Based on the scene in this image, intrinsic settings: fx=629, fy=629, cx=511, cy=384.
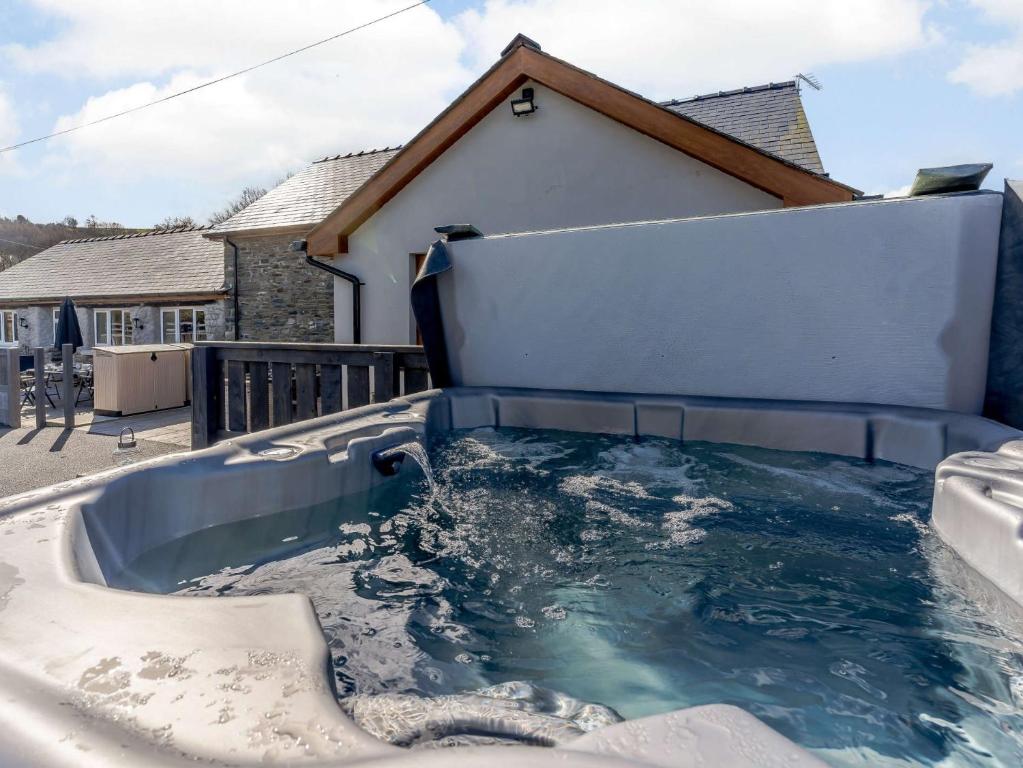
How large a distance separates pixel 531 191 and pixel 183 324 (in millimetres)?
8752

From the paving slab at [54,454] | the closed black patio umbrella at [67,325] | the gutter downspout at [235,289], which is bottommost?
the paving slab at [54,454]

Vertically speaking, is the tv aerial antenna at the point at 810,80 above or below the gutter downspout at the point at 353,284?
above

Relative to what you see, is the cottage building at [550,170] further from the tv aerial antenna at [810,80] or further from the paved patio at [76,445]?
the tv aerial antenna at [810,80]

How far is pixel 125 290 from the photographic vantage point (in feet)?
41.4

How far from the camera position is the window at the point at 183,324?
12031mm

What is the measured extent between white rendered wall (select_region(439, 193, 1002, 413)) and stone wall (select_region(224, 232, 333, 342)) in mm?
5978

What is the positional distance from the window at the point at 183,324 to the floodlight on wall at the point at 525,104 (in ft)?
26.1

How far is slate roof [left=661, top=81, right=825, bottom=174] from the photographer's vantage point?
20.8ft

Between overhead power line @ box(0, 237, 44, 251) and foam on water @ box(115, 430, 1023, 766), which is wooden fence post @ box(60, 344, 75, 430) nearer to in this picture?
foam on water @ box(115, 430, 1023, 766)

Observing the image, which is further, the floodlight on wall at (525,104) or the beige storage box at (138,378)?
the beige storage box at (138,378)

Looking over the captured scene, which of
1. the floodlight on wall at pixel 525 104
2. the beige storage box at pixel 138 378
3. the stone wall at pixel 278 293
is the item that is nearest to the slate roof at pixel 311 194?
the stone wall at pixel 278 293

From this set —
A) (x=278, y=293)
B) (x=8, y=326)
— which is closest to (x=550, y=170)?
(x=278, y=293)

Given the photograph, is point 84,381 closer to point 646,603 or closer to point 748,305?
point 748,305

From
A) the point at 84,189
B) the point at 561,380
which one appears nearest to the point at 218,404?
the point at 561,380
